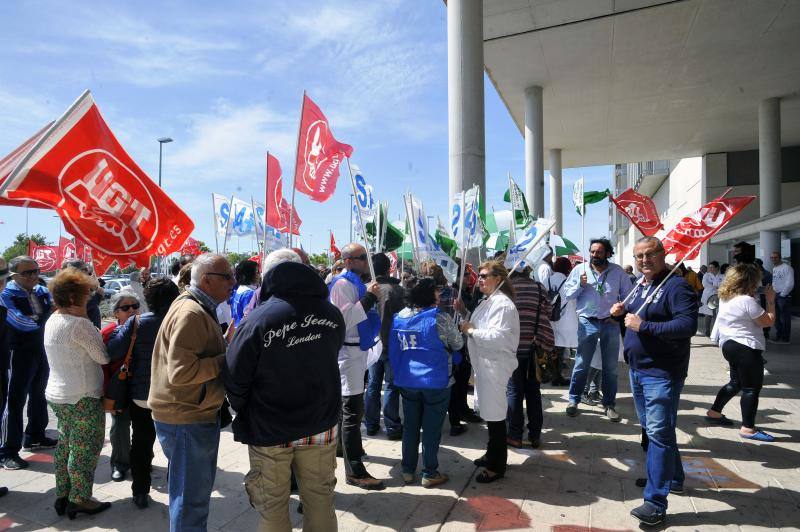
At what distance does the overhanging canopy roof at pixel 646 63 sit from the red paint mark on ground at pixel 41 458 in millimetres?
11296

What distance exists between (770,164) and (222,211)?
1830 cm

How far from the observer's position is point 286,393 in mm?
2561

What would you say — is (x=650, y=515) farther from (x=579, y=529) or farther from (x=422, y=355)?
(x=422, y=355)

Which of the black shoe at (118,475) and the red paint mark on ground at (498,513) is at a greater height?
the black shoe at (118,475)

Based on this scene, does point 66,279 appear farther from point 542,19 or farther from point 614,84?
point 614,84

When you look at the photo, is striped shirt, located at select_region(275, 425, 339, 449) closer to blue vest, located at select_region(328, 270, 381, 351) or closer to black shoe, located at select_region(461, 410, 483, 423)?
blue vest, located at select_region(328, 270, 381, 351)

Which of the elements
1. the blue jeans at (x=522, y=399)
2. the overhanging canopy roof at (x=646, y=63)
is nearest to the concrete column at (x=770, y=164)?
the overhanging canopy roof at (x=646, y=63)

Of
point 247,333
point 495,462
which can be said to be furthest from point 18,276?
point 495,462

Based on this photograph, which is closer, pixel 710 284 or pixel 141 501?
pixel 141 501

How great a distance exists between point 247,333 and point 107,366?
196cm

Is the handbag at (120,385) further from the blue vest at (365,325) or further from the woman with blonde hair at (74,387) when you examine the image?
the blue vest at (365,325)

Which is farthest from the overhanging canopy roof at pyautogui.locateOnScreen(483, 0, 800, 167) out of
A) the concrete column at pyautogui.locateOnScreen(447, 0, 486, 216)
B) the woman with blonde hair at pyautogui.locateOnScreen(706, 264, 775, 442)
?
the woman with blonde hair at pyautogui.locateOnScreen(706, 264, 775, 442)

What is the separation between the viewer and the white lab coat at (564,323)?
663 cm

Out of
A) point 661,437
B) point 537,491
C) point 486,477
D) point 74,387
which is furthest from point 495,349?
point 74,387
